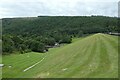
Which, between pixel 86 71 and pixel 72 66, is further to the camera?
pixel 72 66

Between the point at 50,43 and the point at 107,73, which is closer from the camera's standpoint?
the point at 107,73

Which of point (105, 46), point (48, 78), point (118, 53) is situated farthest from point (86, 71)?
point (105, 46)

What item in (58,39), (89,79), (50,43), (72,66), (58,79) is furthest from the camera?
(58,39)

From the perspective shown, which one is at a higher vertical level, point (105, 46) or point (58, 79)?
point (105, 46)

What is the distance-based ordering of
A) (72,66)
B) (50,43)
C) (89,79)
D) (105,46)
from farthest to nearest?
(50,43)
(105,46)
(72,66)
(89,79)

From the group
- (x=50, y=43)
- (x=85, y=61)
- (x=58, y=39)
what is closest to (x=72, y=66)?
(x=85, y=61)

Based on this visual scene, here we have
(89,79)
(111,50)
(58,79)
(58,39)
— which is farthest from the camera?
(58,39)

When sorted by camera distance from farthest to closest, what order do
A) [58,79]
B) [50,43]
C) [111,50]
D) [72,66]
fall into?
[50,43] < [111,50] < [72,66] < [58,79]

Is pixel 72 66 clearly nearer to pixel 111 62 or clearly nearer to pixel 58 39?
pixel 111 62

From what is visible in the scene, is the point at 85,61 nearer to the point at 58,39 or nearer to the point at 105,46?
the point at 105,46
